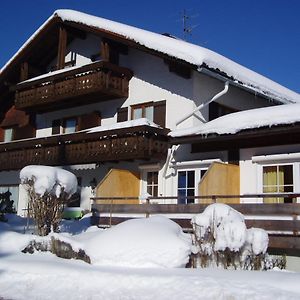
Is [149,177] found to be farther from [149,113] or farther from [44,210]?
[44,210]

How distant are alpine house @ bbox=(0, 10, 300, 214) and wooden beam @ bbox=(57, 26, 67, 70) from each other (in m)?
0.05

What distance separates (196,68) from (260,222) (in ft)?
23.9

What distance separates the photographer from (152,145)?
58.3ft

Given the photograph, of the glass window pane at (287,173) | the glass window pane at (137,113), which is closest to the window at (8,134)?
the glass window pane at (137,113)

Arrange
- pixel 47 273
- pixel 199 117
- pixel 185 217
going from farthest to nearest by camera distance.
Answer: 1. pixel 199 117
2. pixel 185 217
3. pixel 47 273

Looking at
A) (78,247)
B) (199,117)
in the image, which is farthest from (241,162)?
(78,247)

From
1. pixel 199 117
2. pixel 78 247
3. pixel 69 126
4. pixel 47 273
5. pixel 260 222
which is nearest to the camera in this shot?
pixel 47 273

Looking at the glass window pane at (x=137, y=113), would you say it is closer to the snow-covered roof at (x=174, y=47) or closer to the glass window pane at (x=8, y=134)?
the snow-covered roof at (x=174, y=47)

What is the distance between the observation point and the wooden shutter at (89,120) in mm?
21938

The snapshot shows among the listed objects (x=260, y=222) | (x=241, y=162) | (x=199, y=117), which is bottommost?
(x=260, y=222)

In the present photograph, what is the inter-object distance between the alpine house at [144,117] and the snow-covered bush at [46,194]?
440 centimetres

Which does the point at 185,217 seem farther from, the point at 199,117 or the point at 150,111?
the point at 150,111

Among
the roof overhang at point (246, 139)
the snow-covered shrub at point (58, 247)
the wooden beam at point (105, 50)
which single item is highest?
the wooden beam at point (105, 50)

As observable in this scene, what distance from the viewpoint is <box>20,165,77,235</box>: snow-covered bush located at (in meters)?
13.2
